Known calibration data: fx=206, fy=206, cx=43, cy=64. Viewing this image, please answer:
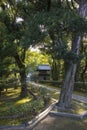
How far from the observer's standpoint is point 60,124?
7.45 metres

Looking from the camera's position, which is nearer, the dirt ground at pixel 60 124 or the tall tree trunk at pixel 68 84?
the dirt ground at pixel 60 124

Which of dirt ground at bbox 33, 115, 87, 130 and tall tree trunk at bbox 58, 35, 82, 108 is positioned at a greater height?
tall tree trunk at bbox 58, 35, 82, 108

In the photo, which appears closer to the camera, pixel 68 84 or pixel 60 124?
pixel 60 124

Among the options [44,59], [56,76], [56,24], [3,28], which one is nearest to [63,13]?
[56,24]

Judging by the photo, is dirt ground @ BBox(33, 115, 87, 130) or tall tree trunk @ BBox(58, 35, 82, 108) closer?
dirt ground @ BBox(33, 115, 87, 130)

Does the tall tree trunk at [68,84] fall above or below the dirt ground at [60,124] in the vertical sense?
above

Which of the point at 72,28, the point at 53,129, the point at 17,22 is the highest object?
the point at 17,22

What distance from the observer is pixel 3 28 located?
1213 centimetres

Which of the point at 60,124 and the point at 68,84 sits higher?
the point at 68,84

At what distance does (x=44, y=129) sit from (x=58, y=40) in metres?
3.79

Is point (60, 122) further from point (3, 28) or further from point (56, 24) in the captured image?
point (3, 28)

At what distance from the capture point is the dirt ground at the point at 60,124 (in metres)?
7.00

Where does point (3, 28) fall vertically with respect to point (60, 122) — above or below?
above

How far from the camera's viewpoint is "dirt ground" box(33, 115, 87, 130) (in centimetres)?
700
